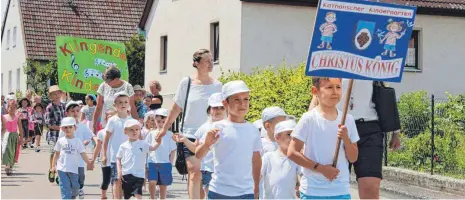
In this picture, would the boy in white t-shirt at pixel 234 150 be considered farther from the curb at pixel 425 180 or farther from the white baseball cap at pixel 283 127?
the curb at pixel 425 180

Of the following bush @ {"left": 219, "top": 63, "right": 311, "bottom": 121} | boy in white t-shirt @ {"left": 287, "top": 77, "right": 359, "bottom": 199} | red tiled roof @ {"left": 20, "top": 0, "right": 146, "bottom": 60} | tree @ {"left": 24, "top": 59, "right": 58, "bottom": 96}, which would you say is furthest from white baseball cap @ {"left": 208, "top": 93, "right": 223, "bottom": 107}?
red tiled roof @ {"left": 20, "top": 0, "right": 146, "bottom": 60}

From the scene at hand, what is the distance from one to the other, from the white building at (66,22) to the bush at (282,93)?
1216 inches

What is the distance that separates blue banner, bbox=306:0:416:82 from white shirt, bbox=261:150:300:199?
1.33m

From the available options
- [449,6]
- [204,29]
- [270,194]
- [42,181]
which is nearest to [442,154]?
[42,181]

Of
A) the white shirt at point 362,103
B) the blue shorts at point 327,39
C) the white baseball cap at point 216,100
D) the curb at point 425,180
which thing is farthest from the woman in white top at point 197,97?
the curb at point 425,180

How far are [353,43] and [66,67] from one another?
1200cm

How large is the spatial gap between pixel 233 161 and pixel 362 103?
126cm

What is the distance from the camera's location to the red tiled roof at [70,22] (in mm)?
48219

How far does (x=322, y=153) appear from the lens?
643 cm

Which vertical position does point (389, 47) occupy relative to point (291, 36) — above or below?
below

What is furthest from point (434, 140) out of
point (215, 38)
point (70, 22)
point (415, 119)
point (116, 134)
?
point (70, 22)

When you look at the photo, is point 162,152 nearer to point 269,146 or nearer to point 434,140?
point 269,146

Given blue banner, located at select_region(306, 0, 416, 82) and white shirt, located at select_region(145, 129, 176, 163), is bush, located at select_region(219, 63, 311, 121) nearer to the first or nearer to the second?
white shirt, located at select_region(145, 129, 176, 163)

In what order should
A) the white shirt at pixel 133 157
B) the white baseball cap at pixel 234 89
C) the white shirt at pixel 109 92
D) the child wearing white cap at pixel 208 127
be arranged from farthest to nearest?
the white shirt at pixel 109 92 < the white shirt at pixel 133 157 < the child wearing white cap at pixel 208 127 < the white baseball cap at pixel 234 89
